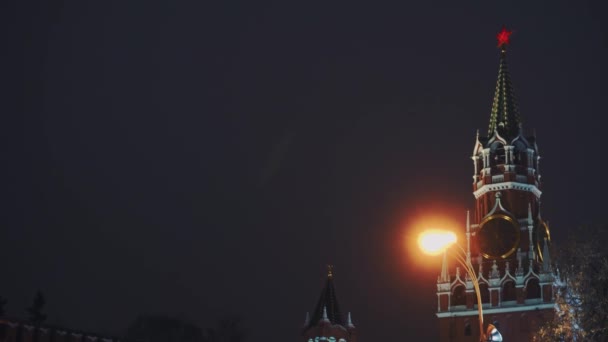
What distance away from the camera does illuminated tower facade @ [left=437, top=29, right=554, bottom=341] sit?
87.5 metres

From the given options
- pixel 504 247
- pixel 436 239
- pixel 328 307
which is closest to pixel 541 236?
pixel 504 247

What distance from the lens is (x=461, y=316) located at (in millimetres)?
89688

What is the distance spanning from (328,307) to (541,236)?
19.3m

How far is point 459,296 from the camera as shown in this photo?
91.3m

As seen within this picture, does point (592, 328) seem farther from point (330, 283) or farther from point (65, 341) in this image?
point (330, 283)

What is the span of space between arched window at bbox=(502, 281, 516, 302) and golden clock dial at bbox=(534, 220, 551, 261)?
362 centimetres

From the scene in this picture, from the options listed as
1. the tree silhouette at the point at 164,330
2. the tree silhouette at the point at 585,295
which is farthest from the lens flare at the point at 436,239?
the tree silhouette at the point at 164,330

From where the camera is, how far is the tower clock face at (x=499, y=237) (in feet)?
299

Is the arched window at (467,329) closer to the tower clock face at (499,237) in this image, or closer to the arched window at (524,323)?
the arched window at (524,323)

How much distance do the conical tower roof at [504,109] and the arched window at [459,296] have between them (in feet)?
49.9

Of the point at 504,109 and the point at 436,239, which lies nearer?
the point at 436,239

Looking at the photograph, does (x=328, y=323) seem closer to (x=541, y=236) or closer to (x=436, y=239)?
(x=541, y=236)

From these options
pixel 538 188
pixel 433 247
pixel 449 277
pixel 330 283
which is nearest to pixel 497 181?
pixel 538 188

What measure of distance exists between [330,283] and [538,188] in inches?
808
